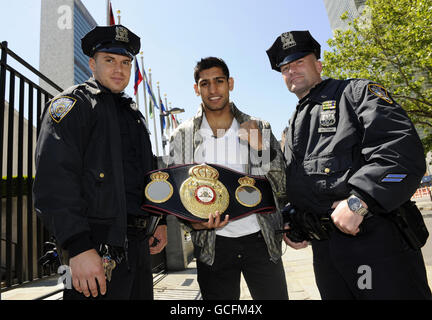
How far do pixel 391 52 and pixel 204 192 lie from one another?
59.0 ft

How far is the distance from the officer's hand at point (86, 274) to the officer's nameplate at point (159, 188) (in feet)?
1.78

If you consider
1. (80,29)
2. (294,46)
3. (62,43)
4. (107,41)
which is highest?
(62,43)

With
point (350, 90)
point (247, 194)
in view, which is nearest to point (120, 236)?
point (247, 194)

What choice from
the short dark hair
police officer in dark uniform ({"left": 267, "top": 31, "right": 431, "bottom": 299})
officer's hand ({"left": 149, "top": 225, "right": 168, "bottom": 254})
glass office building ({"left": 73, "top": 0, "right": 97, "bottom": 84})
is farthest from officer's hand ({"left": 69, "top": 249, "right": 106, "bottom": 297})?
glass office building ({"left": 73, "top": 0, "right": 97, "bottom": 84})

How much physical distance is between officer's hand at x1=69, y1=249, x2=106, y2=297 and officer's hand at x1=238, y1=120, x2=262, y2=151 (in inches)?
60.6

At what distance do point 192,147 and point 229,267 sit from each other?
1137mm

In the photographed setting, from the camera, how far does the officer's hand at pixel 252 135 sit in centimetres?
240

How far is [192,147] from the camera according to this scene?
2564mm

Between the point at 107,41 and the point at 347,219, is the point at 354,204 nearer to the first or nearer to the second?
the point at 347,219

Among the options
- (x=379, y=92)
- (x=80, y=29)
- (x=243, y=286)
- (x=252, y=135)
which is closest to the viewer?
(x=379, y=92)

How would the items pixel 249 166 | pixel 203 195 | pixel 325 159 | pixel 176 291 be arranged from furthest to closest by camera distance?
pixel 176 291 < pixel 249 166 < pixel 203 195 < pixel 325 159

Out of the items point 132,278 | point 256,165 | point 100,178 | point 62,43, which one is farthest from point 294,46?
point 62,43

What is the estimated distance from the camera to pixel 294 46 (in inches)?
90.6
